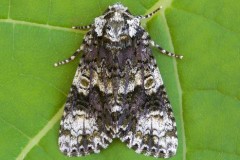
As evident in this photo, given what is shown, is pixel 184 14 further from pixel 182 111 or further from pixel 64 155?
pixel 64 155

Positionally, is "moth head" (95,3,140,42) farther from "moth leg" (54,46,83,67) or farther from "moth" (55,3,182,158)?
"moth leg" (54,46,83,67)

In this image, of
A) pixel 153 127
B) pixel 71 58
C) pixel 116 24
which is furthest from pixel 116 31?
pixel 153 127

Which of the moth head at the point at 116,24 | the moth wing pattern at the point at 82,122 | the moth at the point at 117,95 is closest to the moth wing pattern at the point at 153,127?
the moth at the point at 117,95

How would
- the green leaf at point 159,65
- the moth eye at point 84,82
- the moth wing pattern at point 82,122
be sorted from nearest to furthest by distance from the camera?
the green leaf at point 159,65, the moth wing pattern at point 82,122, the moth eye at point 84,82

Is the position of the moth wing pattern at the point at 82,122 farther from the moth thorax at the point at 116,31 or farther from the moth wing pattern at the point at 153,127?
the moth thorax at the point at 116,31

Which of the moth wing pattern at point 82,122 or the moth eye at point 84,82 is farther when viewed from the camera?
the moth eye at point 84,82
